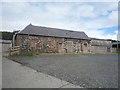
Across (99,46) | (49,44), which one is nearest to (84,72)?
(49,44)

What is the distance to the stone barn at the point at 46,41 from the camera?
50.4 feet

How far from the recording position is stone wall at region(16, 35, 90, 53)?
15352 mm

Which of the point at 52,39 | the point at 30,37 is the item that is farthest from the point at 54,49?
the point at 30,37

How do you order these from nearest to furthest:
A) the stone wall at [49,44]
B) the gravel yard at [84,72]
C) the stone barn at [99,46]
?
the gravel yard at [84,72], the stone wall at [49,44], the stone barn at [99,46]

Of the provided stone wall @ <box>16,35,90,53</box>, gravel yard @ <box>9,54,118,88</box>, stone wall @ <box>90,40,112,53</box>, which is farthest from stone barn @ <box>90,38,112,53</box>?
gravel yard @ <box>9,54,118,88</box>

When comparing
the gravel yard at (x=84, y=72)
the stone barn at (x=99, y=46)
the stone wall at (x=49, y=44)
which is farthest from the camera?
the stone barn at (x=99, y=46)

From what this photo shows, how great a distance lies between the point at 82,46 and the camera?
1988 centimetres

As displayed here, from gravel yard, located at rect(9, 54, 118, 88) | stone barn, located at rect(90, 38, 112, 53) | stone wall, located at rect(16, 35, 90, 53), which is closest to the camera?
gravel yard, located at rect(9, 54, 118, 88)

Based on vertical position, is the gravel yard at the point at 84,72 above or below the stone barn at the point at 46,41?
below

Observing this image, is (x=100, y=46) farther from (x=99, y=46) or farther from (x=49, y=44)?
(x=49, y=44)

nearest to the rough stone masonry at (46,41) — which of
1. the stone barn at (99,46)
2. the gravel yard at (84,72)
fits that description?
the stone barn at (99,46)

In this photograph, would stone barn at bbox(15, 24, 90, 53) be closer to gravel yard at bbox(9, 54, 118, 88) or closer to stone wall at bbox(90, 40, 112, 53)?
stone wall at bbox(90, 40, 112, 53)

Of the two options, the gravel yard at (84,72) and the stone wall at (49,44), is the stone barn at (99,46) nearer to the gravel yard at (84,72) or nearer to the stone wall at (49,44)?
the stone wall at (49,44)

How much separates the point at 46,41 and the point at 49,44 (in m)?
0.72
